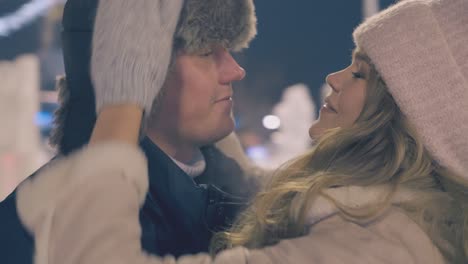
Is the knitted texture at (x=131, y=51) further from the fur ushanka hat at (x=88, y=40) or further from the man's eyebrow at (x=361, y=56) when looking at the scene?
the man's eyebrow at (x=361, y=56)

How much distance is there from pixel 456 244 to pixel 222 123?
0.62 meters

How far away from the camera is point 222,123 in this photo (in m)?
1.53

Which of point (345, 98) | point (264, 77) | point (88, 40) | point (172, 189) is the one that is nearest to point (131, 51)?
point (88, 40)

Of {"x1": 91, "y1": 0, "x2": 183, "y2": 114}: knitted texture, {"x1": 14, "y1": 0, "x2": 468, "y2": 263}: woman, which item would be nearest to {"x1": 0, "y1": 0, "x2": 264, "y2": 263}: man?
{"x1": 91, "y1": 0, "x2": 183, "y2": 114}: knitted texture

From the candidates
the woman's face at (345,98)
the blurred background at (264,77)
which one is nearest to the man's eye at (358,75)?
the woman's face at (345,98)

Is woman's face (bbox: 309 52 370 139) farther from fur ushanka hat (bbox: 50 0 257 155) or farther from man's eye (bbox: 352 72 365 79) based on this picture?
fur ushanka hat (bbox: 50 0 257 155)

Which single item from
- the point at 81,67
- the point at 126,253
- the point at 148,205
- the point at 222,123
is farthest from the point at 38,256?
the point at 222,123

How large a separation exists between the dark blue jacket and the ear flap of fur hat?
25 centimetres

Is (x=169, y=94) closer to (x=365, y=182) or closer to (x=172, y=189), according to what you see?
(x=172, y=189)

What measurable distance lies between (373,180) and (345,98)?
23 centimetres

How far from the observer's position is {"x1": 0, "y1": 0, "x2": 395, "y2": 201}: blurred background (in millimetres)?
4059

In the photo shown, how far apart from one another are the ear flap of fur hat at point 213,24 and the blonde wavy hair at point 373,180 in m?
0.34

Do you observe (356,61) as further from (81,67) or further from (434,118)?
(81,67)

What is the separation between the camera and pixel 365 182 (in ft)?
3.80
